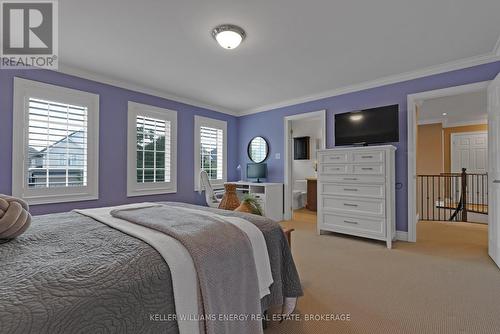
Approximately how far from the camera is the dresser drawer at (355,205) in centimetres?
332

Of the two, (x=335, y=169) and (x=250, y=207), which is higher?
(x=335, y=169)

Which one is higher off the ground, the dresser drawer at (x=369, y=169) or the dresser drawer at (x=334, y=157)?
the dresser drawer at (x=334, y=157)

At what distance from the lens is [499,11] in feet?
7.06

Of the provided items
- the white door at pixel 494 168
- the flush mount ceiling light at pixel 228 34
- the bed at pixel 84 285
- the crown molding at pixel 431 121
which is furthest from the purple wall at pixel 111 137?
the crown molding at pixel 431 121

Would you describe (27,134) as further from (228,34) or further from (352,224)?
(352,224)

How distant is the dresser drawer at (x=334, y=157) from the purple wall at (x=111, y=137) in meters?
2.46

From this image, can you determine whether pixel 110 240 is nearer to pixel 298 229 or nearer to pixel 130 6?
pixel 130 6

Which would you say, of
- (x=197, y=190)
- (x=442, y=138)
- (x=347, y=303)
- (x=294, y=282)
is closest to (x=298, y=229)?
(x=197, y=190)

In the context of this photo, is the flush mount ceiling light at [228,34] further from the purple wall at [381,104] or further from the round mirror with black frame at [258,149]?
the round mirror with black frame at [258,149]

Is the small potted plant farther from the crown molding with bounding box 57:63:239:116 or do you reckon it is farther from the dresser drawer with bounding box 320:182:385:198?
the crown molding with bounding box 57:63:239:116

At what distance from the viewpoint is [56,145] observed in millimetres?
3154

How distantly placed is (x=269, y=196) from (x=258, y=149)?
1233mm

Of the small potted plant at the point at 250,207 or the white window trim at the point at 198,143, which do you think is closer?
the small potted plant at the point at 250,207

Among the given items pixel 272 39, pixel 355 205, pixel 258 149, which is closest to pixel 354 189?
pixel 355 205
